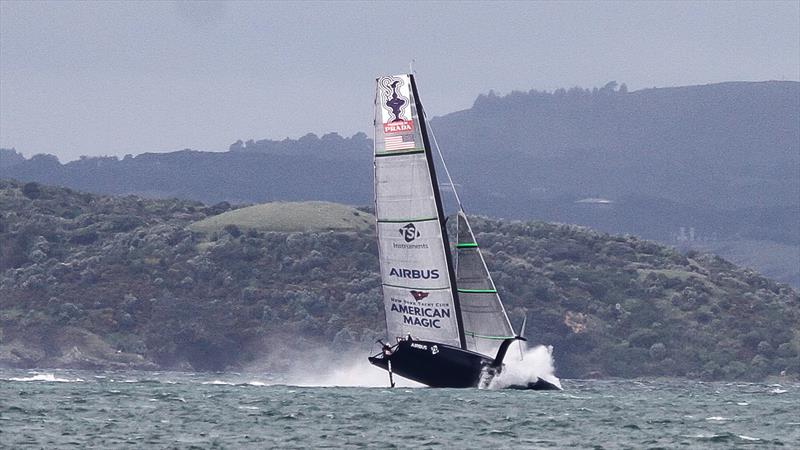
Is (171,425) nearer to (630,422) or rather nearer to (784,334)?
(630,422)

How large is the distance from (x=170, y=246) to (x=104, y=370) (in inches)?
1576

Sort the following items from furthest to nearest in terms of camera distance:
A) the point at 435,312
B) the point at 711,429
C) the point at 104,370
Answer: the point at 104,370 < the point at 435,312 < the point at 711,429

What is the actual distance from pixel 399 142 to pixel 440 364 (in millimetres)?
9174

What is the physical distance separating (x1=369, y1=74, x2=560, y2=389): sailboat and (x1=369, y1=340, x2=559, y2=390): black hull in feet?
0.13

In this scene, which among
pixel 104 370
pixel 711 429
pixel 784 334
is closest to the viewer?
pixel 711 429

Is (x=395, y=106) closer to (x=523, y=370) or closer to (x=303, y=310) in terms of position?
(x=523, y=370)

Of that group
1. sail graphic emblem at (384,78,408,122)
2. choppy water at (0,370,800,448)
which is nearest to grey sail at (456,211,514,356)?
choppy water at (0,370,800,448)

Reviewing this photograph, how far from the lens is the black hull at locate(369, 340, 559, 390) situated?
77.1 metres

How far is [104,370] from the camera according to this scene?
161 m

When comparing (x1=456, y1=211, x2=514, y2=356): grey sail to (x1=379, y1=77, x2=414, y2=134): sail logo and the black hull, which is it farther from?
(x1=379, y1=77, x2=414, y2=134): sail logo

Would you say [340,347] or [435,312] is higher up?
[435,312]

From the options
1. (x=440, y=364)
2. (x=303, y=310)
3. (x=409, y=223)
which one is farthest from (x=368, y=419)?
(x=303, y=310)

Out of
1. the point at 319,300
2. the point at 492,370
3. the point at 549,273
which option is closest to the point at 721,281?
the point at 549,273

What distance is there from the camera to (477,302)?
3081 inches
